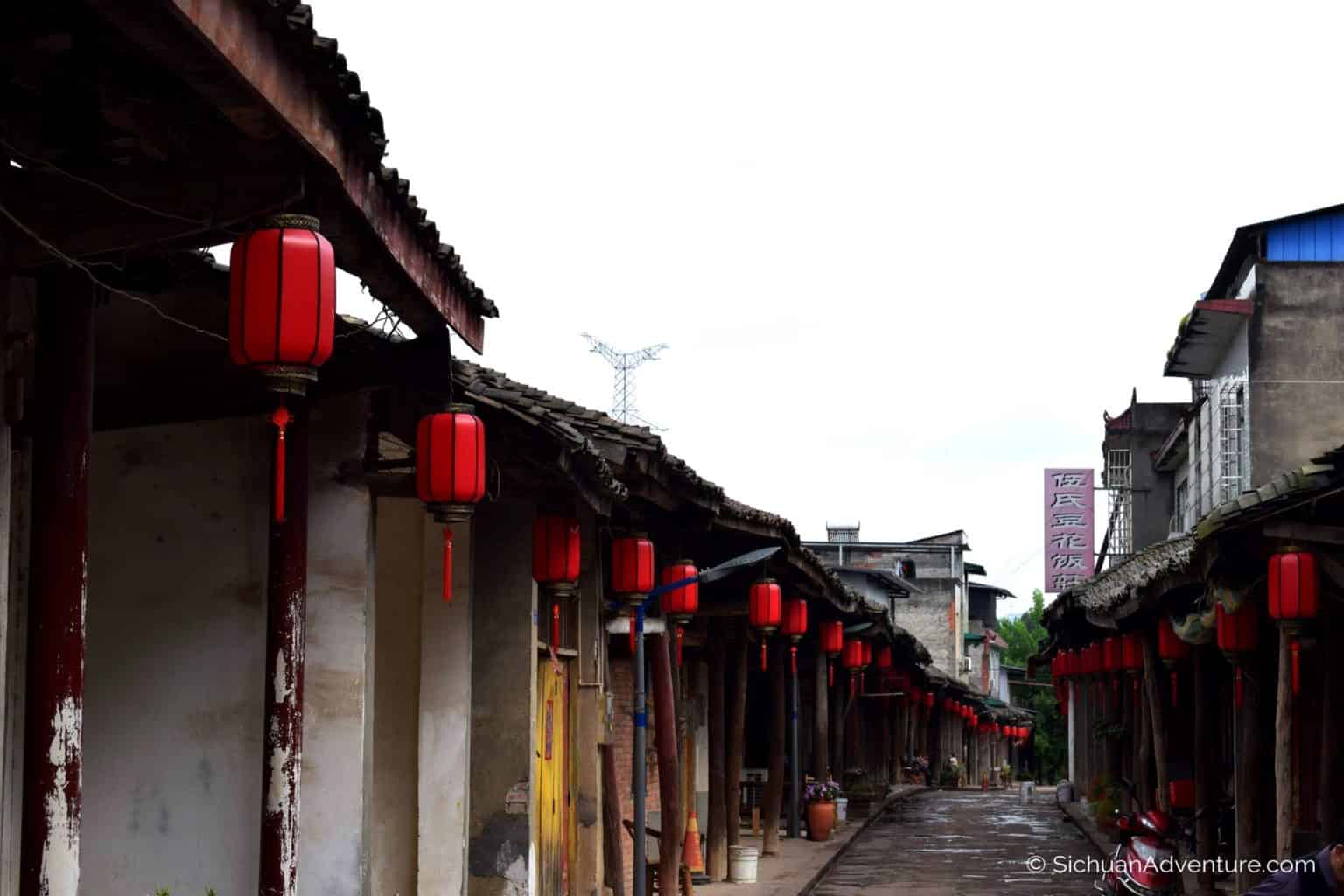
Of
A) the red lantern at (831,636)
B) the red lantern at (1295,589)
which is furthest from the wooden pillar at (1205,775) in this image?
the red lantern at (831,636)

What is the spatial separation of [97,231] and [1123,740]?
83.2 feet

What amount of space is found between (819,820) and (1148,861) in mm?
11325

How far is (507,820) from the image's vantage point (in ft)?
44.5

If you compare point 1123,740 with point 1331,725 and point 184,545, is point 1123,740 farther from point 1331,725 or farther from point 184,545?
point 184,545

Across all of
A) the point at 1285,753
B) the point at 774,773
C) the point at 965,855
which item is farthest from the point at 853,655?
the point at 1285,753

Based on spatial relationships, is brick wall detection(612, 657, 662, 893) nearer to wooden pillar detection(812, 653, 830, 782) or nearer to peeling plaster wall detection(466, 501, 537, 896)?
peeling plaster wall detection(466, 501, 537, 896)

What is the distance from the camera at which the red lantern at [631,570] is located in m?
15.5

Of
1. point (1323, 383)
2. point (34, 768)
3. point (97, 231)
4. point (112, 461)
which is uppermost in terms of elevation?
point (1323, 383)

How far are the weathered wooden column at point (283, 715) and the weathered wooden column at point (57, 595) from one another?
81.6 inches

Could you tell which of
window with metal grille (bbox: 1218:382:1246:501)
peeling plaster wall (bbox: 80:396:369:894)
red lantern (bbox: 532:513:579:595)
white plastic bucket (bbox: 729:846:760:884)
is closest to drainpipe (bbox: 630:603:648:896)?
red lantern (bbox: 532:513:579:595)

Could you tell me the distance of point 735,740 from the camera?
2208 cm

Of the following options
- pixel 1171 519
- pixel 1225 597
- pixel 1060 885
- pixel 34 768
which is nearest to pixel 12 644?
pixel 34 768

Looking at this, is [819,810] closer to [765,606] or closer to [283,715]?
[765,606]

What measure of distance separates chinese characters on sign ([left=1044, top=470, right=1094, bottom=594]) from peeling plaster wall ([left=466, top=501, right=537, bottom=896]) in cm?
3254
